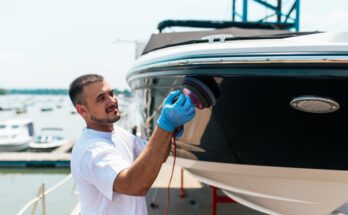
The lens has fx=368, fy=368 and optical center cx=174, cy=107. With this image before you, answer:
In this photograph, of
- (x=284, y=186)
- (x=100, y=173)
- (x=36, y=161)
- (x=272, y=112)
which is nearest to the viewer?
(x=100, y=173)

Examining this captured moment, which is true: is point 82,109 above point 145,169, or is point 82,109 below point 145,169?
above

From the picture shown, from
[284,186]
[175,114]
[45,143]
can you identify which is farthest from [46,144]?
[175,114]

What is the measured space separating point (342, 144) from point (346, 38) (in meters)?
0.62

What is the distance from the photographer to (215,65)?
2.26 meters

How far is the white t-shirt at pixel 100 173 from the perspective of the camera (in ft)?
5.16

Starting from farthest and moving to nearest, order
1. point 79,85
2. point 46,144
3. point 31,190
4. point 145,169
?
point 46,144, point 31,190, point 79,85, point 145,169

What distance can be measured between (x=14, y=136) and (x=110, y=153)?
1710cm

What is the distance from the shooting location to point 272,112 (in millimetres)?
2260

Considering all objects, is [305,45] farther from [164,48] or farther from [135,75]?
[135,75]

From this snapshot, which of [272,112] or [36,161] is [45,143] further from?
[272,112]

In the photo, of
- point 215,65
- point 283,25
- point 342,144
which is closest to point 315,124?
point 342,144

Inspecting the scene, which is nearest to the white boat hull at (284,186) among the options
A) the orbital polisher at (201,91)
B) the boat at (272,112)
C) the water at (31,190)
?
the boat at (272,112)

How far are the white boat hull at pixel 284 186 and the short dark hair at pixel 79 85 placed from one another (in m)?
1.27

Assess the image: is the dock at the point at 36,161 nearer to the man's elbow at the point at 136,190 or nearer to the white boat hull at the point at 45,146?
the white boat hull at the point at 45,146
